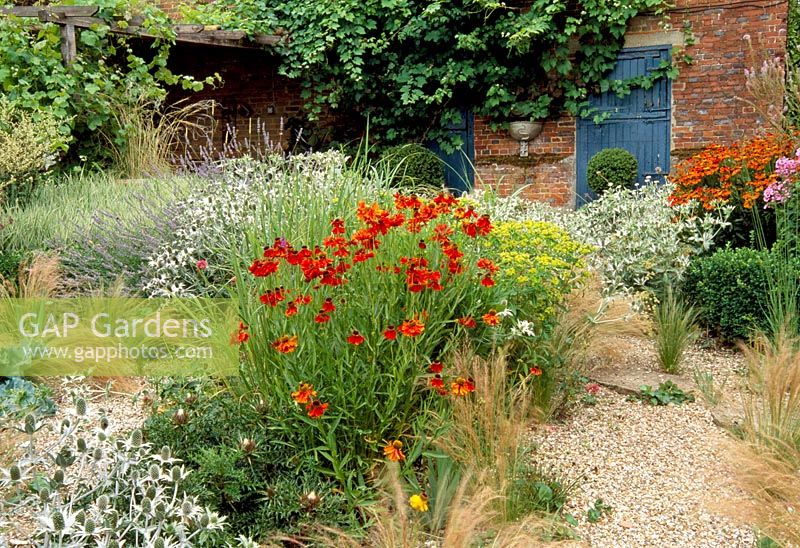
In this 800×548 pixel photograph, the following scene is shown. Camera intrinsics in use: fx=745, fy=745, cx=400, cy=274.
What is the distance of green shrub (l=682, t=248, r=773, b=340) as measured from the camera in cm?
445

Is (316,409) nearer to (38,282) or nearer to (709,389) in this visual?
(709,389)

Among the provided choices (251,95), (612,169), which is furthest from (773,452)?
(251,95)

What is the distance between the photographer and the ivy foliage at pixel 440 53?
953cm

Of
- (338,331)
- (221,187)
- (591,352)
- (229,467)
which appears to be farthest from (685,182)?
(229,467)

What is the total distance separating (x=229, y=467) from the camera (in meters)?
2.34

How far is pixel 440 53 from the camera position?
10258 millimetres

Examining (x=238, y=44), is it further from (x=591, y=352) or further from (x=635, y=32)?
(x=591, y=352)

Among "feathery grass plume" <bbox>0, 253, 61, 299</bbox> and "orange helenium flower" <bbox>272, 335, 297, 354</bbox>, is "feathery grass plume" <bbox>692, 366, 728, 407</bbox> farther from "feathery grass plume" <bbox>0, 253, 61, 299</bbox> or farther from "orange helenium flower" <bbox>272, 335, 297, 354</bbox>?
"feathery grass plume" <bbox>0, 253, 61, 299</bbox>

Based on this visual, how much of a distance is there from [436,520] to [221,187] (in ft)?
10.4

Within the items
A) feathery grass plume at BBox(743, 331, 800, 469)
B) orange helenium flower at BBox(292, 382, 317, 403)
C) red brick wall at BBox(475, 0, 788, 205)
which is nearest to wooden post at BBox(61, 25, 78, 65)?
red brick wall at BBox(475, 0, 788, 205)

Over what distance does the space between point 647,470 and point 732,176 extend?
11.2 feet

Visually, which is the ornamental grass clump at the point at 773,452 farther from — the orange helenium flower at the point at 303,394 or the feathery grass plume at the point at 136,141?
the feathery grass plume at the point at 136,141

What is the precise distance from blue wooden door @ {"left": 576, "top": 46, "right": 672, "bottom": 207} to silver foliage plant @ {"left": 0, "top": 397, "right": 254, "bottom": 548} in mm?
7870

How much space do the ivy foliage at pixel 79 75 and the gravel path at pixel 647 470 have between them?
6411 millimetres
